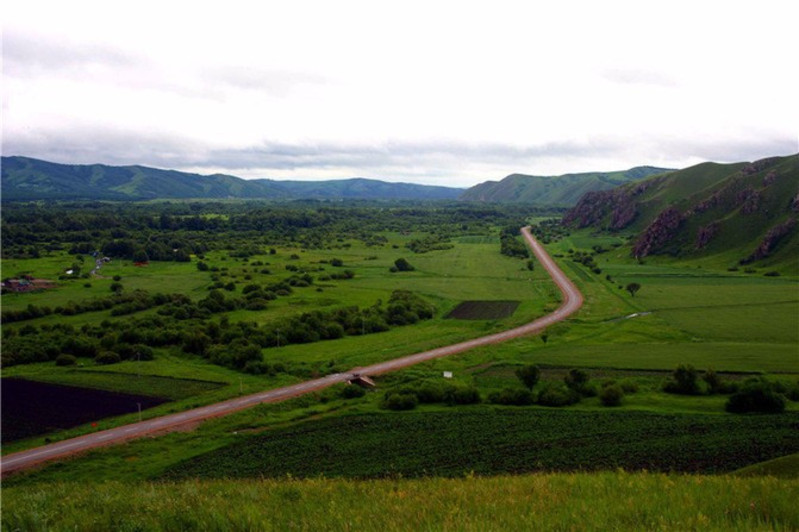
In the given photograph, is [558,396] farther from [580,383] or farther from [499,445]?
[499,445]

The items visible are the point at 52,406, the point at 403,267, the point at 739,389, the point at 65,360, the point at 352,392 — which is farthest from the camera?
the point at 403,267

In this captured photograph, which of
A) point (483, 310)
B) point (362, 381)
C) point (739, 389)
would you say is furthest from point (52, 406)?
point (483, 310)

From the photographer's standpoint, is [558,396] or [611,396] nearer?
[611,396]

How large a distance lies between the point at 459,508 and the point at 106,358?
77265mm

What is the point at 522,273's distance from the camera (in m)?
158

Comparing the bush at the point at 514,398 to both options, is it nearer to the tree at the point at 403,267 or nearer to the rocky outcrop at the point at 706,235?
the tree at the point at 403,267

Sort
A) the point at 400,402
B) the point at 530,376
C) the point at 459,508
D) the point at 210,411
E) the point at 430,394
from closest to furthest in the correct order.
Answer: the point at 459,508, the point at 210,411, the point at 400,402, the point at 430,394, the point at 530,376

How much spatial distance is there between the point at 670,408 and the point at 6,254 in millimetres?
200394

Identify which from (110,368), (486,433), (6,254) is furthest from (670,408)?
(6,254)

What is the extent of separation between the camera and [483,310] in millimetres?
110938

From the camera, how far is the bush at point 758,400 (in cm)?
5234

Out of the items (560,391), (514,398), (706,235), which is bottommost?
(514,398)

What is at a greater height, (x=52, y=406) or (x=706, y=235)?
(x=706, y=235)

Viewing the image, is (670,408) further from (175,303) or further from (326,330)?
(175,303)
